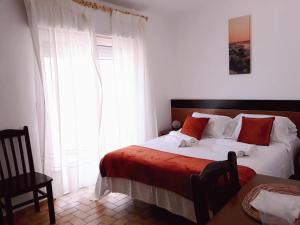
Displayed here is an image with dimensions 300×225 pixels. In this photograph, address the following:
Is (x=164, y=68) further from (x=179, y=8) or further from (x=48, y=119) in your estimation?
(x=48, y=119)

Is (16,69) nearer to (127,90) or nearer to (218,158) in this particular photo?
(127,90)

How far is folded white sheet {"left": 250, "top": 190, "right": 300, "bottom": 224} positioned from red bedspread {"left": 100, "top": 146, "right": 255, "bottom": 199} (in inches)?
31.6

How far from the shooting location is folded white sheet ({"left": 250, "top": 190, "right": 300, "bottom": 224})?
1.03m

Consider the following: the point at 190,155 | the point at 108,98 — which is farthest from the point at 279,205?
the point at 108,98

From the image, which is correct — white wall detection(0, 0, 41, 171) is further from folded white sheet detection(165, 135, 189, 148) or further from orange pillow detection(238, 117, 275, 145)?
orange pillow detection(238, 117, 275, 145)

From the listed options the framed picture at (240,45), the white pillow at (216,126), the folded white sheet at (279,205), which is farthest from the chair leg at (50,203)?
the framed picture at (240,45)

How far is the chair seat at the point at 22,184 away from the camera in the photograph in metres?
2.23

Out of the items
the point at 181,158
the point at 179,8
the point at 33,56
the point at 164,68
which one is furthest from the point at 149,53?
the point at 181,158

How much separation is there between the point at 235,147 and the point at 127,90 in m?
1.71

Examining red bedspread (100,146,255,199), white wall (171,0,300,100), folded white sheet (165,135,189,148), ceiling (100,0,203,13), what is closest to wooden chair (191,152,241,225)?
red bedspread (100,146,255,199)

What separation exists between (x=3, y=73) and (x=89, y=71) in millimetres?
973

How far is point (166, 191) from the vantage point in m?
2.35

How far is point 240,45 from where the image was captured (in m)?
3.64

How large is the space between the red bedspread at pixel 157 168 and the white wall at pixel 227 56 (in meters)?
1.73
